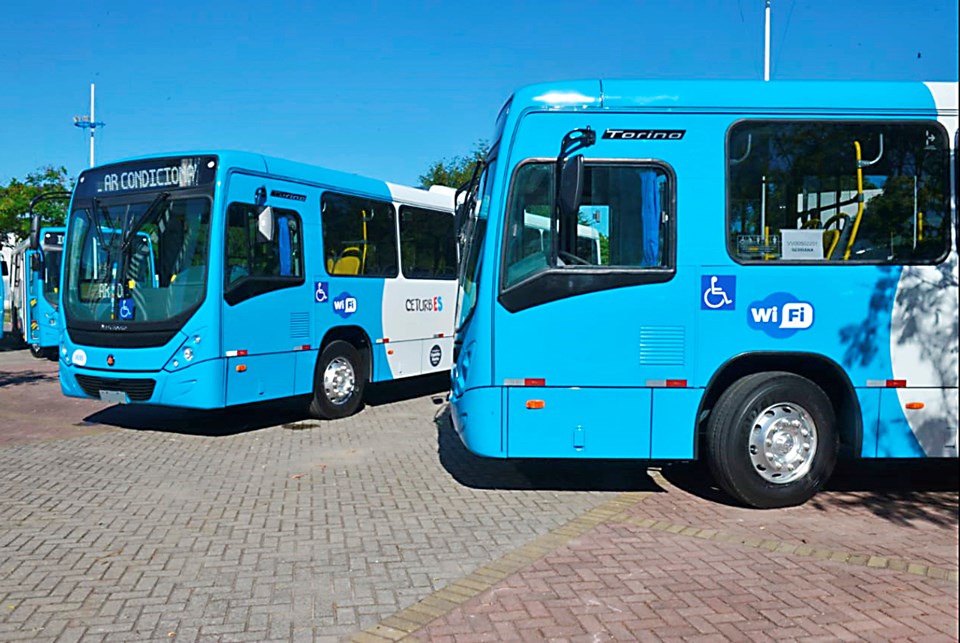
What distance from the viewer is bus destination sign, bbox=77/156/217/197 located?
9641 mm

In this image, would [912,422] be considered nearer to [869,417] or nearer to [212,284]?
[869,417]

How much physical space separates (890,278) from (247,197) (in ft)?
22.8

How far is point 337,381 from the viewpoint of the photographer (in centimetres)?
1155

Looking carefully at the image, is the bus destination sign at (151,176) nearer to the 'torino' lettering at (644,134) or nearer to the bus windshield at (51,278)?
the 'torino' lettering at (644,134)

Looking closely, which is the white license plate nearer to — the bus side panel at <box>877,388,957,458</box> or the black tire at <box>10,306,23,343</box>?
the bus side panel at <box>877,388,957,458</box>

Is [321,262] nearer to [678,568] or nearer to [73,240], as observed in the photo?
[73,240]

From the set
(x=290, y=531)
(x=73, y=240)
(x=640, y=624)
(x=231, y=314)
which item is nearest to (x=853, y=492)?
(x=640, y=624)

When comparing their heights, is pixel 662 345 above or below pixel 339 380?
above

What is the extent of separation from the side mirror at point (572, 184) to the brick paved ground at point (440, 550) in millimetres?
2482

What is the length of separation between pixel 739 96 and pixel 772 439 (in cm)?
282

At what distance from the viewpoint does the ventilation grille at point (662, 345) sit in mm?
6812

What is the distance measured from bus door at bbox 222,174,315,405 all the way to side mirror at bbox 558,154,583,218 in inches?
183

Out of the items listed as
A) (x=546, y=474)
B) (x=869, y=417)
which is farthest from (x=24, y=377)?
(x=869, y=417)

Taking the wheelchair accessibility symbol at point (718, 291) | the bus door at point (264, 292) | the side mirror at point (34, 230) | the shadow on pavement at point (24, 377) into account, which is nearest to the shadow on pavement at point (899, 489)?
the wheelchair accessibility symbol at point (718, 291)
